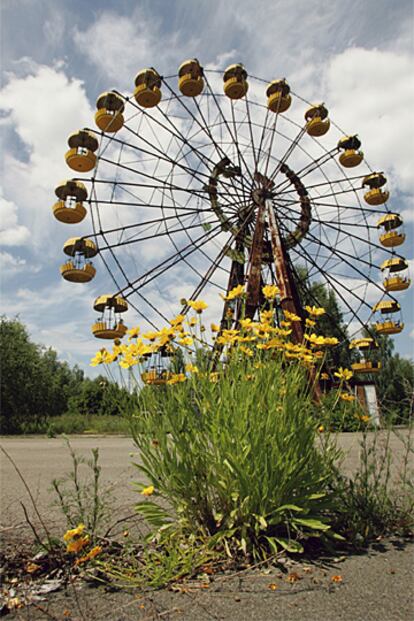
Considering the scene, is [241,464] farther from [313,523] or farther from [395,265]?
[395,265]

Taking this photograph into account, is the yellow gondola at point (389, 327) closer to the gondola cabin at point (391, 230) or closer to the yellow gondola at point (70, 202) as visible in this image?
the gondola cabin at point (391, 230)

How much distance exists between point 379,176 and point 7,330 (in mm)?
18258

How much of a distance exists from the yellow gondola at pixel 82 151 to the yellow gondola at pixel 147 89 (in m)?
1.86

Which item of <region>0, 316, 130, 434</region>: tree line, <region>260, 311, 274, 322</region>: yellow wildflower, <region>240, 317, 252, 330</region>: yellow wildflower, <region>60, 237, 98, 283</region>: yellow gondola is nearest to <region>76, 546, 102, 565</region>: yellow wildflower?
<region>240, 317, 252, 330</region>: yellow wildflower

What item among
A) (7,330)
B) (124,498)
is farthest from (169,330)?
(7,330)

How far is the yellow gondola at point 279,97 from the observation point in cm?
1345

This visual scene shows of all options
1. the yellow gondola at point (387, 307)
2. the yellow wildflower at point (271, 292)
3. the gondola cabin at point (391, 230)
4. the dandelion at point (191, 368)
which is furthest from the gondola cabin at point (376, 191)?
the dandelion at point (191, 368)

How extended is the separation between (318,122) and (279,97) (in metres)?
1.61

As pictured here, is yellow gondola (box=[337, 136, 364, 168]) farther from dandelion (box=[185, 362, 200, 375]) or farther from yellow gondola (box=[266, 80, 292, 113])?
dandelion (box=[185, 362, 200, 375])

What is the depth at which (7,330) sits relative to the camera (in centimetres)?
2098

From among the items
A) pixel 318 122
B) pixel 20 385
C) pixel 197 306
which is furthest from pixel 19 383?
pixel 197 306

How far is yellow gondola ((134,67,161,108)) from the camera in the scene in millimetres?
12320

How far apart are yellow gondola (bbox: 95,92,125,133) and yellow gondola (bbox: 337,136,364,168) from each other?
7.45m

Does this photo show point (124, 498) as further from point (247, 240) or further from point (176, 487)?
point (247, 240)
